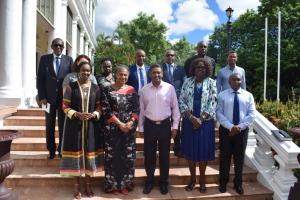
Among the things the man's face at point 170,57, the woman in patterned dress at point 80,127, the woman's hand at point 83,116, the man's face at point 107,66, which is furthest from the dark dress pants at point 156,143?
the man's face at point 170,57

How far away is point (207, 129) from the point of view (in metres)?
4.76

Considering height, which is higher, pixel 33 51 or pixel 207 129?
pixel 33 51

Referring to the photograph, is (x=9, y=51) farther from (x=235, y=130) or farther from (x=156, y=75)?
(x=235, y=130)

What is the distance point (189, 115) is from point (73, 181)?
1.96 metres

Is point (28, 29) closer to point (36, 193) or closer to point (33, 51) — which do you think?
point (33, 51)

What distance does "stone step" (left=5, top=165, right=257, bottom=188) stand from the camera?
491cm

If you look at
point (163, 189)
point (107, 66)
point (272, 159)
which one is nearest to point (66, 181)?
point (163, 189)

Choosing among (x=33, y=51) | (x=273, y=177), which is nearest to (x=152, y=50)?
(x=33, y=51)

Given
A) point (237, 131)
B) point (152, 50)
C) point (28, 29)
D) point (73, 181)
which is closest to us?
point (237, 131)

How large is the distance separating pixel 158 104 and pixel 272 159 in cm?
230

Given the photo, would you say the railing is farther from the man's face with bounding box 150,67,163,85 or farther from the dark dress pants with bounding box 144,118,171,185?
the man's face with bounding box 150,67,163,85

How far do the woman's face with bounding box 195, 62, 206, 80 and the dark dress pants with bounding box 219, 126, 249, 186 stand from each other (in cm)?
80

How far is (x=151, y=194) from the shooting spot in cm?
479

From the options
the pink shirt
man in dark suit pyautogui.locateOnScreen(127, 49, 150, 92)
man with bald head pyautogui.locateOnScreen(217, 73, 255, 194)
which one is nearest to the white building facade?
man in dark suit pyautogui.locateOnScreen(127, 49, 150, 92)
